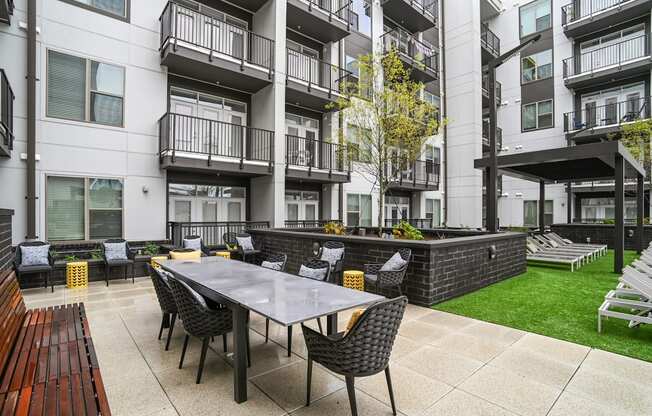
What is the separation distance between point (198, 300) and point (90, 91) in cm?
873

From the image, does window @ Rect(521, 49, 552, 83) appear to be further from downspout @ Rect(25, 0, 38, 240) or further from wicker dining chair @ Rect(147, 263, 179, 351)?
downspout @ Rect(25, 0, 38, 240)

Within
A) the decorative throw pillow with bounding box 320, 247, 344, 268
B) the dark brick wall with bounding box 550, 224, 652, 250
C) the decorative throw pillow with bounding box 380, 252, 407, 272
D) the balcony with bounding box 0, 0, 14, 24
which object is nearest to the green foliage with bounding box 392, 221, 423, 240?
the decorative throw pillow with bounding box 320, 247, 344, 268

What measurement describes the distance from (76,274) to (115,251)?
95 centimetres

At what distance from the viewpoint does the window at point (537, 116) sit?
18.9 meters

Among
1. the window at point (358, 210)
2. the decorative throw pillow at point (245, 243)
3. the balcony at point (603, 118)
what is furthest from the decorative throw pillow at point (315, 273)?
the balcony at point (603, 118)

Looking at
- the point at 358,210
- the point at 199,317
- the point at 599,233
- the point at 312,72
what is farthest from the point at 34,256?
the point at 599,233

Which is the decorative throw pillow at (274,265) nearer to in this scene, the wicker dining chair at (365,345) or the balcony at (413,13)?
the wicker dining chair at (365,345)

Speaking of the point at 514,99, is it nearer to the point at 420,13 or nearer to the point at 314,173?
the point at 420,13

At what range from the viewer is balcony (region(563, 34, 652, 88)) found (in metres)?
15.6

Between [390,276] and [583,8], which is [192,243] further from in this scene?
[583,8]

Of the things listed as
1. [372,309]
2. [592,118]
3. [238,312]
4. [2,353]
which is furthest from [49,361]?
[592,118]

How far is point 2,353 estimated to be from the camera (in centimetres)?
238

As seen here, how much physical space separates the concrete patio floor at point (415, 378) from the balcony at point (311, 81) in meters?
9.47

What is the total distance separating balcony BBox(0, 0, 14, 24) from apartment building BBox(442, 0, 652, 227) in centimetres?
1870
